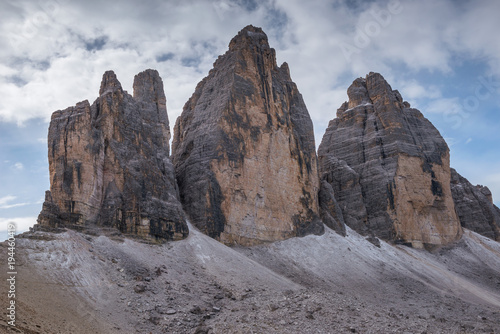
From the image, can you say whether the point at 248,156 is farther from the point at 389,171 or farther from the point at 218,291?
the point at 389,171

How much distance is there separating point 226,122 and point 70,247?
2430cm

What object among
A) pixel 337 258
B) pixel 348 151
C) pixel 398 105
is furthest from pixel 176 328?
pixel 398 105

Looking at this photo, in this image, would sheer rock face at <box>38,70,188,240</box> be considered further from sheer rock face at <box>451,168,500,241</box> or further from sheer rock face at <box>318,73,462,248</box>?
sheer rock face at <box>451,168,500,241</box>

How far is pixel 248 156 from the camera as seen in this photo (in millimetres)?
47781

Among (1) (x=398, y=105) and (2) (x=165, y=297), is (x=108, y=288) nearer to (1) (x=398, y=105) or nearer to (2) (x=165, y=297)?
(2) (x=165, y=297)

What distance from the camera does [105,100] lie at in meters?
38.9

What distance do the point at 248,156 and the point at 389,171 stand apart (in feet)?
88.6

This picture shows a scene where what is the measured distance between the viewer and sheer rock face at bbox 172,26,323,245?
44.4 meters

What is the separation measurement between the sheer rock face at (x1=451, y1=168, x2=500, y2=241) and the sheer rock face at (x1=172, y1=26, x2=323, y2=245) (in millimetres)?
35758

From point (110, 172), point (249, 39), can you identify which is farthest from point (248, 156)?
point (110, 172)

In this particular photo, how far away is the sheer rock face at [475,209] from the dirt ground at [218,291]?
31203mm

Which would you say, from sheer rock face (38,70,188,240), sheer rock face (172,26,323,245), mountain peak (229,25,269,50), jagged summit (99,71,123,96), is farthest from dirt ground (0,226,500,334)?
mountain peak (229,25,269,50)

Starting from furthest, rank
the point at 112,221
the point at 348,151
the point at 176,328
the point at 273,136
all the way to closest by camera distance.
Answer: the point at 348,151 < the point at 273,136 < the point at 112,221 < the point at 176,328

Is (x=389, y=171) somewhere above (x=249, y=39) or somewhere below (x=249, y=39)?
below
